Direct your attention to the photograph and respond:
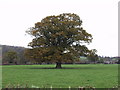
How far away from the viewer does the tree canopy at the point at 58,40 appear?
6112 cm

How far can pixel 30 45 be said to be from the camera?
6519 cm

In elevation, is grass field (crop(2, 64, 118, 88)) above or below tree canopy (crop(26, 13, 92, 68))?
below

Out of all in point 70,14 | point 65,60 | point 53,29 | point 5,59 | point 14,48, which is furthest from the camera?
point 14,48

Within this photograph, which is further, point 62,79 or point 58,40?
point 58,40

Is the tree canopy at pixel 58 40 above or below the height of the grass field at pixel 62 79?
above

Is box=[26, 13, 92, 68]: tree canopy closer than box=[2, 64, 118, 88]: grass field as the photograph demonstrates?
No

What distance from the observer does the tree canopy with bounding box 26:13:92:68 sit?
6112cm

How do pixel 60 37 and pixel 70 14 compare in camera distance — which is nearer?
pixel 60 37

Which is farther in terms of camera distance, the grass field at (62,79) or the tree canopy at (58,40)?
the tree canopy at (58,40)

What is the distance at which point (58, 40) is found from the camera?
213 ft

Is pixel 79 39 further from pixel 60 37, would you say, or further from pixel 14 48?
pixel 14 48

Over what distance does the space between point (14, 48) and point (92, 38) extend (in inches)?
5285

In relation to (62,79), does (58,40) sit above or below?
above

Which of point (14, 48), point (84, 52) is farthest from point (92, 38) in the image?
point (14, 48)
